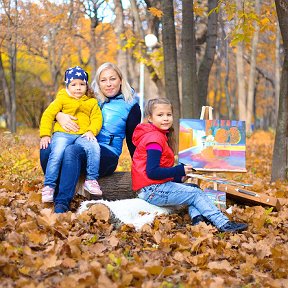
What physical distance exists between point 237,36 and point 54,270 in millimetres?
6388

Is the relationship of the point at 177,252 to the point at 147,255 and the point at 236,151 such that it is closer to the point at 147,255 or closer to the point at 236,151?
the point at 147,255

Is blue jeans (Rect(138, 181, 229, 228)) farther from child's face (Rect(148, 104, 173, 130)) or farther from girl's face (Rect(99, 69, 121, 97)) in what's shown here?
girl's face (Rect(99, 69, 121, 97))

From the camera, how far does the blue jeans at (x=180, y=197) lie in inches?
196

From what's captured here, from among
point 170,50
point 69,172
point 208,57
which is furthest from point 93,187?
point 208,57

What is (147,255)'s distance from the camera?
3830mm

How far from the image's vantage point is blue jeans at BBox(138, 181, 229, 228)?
4.97 metres

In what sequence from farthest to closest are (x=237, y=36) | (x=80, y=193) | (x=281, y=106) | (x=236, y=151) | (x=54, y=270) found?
1. (x=237, y=36)
2. (x=281, y=106)
3. (x=236, y=151)
4. (x=80, y=193)
5. (x=54, y=270)

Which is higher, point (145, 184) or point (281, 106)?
point (281, 106)

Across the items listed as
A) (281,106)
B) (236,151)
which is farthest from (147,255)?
(281,106)

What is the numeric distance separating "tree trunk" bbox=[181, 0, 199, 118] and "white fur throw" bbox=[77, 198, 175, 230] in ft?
A: 15.0

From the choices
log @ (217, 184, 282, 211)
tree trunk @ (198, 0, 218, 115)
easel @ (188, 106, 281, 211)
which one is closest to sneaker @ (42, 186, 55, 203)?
easel @ (188, 106, 281, 211)

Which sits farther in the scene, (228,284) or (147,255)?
(147,255)

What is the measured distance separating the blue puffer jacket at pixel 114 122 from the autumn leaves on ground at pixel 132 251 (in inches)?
27.4

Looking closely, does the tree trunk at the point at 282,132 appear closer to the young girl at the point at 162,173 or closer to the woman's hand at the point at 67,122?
the young girl at the point at 162,173
